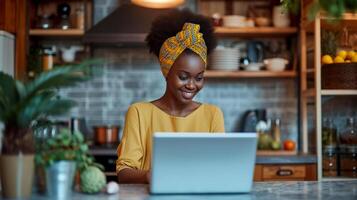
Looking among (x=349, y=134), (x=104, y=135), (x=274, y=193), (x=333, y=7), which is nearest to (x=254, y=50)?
(x=349, y=134)

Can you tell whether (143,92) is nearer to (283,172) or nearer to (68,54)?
(68,54)

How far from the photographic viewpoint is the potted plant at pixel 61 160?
1.44 m

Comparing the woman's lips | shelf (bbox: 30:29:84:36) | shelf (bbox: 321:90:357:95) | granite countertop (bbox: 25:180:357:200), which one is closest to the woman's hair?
the woman's lips

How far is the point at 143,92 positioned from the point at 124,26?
25.1 inches

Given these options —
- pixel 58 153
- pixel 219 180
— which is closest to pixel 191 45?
pixel 219 180

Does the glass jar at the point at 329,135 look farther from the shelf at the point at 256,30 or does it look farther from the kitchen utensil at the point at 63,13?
the kitchen utensil at the point at 63,13

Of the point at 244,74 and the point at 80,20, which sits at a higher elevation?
the point at 80,20

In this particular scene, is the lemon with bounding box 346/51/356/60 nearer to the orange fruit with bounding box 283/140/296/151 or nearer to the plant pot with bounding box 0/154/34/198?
the orange fruit with bounding box 283/140/296/151

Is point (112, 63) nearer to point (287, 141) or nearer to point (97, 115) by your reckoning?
point (97, 115)

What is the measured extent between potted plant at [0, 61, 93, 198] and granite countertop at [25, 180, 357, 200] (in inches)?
3.0

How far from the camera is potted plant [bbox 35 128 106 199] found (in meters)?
1.44

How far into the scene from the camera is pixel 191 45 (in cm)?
207

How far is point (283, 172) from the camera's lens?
374 cm

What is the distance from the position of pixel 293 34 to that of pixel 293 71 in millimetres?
330
